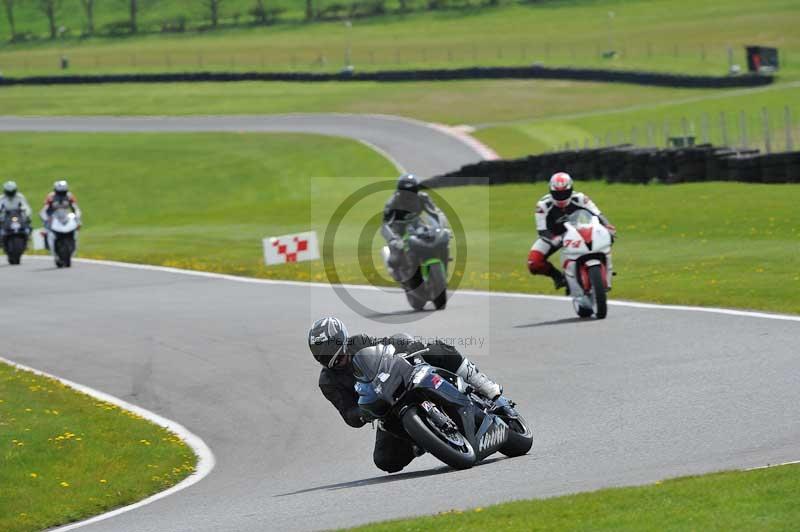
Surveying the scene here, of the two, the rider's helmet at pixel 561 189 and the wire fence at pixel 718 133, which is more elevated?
the rider's helmet at pixel 561 189

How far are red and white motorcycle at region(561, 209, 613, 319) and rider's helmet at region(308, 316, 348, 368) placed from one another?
7.83 metres

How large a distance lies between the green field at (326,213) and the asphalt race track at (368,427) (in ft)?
8.23

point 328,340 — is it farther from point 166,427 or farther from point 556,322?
point 556,322

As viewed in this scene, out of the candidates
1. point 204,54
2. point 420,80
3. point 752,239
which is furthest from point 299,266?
point 204,54

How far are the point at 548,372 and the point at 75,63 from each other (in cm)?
9993

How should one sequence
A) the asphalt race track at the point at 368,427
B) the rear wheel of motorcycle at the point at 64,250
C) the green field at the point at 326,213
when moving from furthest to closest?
the rear wheel of motorcycle at the point at 64,250 → the green field at the point at 326,213 → the asphalt race track at the point at 368,427

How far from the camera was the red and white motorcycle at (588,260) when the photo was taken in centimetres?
1741

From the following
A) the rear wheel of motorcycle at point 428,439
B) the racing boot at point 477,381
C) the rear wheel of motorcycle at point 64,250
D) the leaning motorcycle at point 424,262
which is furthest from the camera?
the rear wheel of motorcycle at point 64,250

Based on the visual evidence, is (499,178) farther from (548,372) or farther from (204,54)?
(204,54)

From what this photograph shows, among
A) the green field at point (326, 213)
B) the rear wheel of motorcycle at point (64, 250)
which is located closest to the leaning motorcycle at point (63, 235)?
the rear wheel of motorcycle at point (64, 250)

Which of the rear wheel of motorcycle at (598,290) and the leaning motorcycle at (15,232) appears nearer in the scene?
the rear wheel of motorcycle at (598,290)

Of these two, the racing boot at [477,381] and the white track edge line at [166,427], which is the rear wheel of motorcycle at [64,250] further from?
the racing boot at [477,381]

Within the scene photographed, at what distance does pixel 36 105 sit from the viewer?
3243 inches

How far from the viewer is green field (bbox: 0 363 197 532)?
10.6 m
